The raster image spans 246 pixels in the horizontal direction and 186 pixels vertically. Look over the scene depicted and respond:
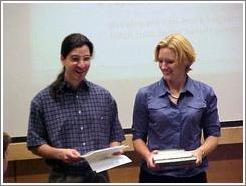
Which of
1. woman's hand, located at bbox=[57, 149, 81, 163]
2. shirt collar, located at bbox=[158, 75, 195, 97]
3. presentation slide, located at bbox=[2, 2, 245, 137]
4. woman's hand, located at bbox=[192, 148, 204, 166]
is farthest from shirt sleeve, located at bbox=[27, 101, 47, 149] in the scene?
presentation slide, located at bbox=[2, 2, 245, 137]

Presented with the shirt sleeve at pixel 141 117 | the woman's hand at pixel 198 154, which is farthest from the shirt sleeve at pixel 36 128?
the woman's hand at pixel 198 154

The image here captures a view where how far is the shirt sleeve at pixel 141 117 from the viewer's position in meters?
1.54

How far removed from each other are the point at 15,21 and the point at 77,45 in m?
0.94

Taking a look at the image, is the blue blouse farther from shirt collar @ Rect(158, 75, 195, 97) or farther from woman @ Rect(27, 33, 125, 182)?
woman @ Rect(27, 33, 125, 182)

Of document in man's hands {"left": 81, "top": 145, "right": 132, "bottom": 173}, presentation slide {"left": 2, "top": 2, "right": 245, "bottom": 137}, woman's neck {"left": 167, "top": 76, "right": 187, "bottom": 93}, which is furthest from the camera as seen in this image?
presentation slide {"left": 2, "top": 2, "right": 245, "bottom": 137}

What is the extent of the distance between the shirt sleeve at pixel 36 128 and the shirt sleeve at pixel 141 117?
404 mm

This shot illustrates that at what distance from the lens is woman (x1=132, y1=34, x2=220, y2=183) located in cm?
147

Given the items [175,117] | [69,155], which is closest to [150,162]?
[175,117]

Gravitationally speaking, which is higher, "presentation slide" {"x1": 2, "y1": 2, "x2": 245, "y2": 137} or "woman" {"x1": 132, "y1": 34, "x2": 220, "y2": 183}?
"presentation slide" {"x1": 2, "y1": 2, "x2": 245, "y2": 137}

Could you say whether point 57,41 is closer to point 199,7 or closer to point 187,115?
point 199,7

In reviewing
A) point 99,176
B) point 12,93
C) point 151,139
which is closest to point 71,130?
point 99,176

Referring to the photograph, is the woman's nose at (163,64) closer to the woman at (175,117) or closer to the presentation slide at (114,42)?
the woman at (175,117)

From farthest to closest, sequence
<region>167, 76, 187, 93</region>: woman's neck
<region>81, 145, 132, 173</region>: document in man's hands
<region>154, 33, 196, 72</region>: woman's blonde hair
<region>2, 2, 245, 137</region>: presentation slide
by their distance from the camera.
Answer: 1. <region>2, 2, 245, 137</region>: presentation slide
2. <region>167, 76, 187, 93</region>: woman's neck
3. <region>154, 33, 196, 72</region>: woman's blonde hair
4. <region>81, 145, 132, 173</region>: document in man's hands

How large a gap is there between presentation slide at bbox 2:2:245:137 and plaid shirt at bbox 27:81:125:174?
818 millimetres
